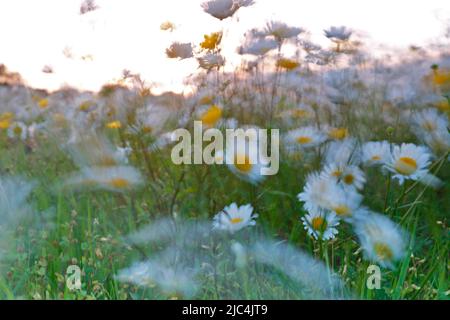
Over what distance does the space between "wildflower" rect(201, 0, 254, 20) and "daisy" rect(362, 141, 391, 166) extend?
27cm

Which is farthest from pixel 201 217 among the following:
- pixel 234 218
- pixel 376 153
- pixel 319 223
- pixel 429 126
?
pixel 429 126

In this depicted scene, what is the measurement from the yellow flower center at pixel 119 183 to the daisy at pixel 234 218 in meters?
0.14

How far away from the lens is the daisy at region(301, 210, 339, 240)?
1016 mm

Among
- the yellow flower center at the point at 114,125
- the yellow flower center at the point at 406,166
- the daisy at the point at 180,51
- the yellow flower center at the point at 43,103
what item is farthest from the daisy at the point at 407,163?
the yellow flower center at the point at 43,103

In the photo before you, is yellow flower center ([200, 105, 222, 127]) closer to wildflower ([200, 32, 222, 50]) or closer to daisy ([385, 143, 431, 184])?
wildflower ([200, 32, 222, 50])

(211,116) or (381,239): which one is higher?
(211,116)

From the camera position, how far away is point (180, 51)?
1.08 meters

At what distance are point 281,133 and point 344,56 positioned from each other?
0.68 ft

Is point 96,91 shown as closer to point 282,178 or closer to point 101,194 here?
point 101,194

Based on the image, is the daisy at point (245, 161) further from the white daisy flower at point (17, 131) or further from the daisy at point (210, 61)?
the white daisy flower at point (17, 131)

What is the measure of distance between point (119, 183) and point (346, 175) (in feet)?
1.08

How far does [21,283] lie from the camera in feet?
3.38

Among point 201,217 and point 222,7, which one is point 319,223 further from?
point 222,7

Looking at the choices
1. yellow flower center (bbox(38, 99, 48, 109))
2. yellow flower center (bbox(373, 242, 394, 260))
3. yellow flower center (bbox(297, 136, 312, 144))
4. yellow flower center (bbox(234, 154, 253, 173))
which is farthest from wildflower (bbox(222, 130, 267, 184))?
yellow flower center (bbox(38, 99, 48, 109))
